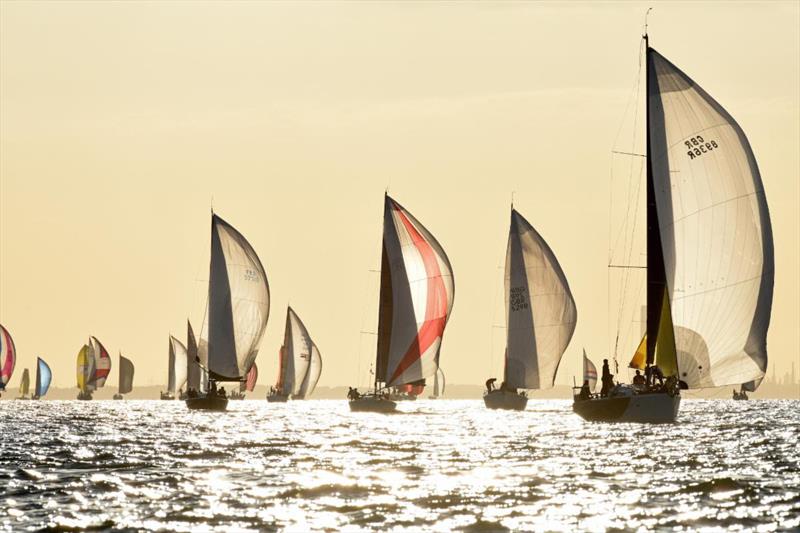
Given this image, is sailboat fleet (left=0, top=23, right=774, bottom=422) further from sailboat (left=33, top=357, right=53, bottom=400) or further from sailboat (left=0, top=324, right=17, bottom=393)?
sailboat (left=33, top=357, right=53, bottom=400)

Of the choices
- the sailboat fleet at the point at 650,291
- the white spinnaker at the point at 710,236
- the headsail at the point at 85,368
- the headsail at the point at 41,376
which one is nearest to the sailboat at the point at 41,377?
the headsail at the point at 41,376

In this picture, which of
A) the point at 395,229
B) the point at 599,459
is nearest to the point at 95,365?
the point at 395,229

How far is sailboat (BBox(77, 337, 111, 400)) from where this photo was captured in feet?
592

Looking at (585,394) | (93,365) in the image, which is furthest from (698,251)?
(93,365)

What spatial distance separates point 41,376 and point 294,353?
197ft

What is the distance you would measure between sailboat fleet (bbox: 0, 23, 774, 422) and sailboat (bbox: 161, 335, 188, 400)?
240 ft

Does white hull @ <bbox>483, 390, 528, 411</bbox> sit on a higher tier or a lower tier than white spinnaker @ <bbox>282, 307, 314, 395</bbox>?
lower

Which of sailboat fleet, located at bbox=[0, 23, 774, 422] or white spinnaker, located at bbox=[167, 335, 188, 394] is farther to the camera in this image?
white spinnaker, located at bbox=[167, 335, 188, 394]

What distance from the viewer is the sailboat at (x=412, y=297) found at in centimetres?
8250

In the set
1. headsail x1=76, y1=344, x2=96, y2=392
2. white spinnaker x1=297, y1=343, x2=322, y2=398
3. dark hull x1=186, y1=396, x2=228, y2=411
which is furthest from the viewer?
headsail x1=76, y1=344, x2=96, y2=392

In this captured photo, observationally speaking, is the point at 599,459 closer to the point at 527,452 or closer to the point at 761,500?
the point at 527,452

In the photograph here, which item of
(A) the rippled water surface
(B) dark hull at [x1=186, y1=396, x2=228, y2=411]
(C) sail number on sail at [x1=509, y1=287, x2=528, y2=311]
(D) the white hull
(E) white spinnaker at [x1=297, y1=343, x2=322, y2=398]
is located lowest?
(A) the rippled water surface

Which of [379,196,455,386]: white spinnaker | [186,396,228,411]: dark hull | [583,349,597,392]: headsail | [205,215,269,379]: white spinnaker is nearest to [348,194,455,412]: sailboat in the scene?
[379,196,455,386]: white spinnaker

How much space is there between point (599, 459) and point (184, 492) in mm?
13110
